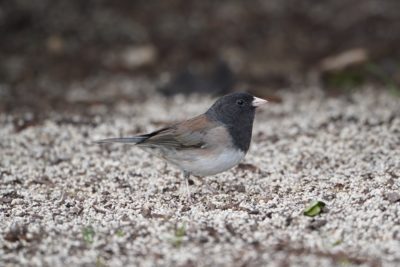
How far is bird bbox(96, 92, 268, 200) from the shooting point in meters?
4.64

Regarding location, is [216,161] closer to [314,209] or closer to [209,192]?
[209,192]

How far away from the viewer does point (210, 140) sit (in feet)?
15.4

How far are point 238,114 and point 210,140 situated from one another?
0.30m

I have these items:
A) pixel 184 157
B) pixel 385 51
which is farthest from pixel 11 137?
pixel 385 51

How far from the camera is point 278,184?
4867mm

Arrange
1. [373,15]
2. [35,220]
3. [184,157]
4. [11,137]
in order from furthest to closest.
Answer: [373,15]
[11,137]
[184,157]
[35,220]

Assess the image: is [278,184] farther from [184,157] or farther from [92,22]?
[92,22]

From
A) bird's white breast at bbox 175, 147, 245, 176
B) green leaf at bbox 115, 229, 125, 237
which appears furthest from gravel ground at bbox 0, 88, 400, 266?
bird's white breast at bbox 175, 147, 245, 176

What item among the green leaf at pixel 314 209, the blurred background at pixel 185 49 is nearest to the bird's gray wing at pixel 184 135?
the green leaf at pixel 314 209

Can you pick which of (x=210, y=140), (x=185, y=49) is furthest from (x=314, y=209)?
(x=185, y=49)

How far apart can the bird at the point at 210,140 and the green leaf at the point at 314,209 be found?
742 millimetres

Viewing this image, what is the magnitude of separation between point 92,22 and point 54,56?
0.69 m

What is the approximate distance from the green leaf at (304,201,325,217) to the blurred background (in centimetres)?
300

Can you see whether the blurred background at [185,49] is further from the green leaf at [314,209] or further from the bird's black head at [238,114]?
the green leaf at [314,209]
